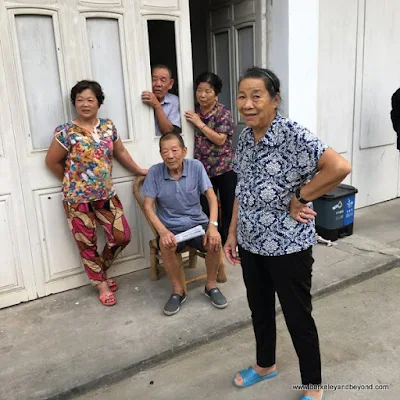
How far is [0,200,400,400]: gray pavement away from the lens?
7.86ft

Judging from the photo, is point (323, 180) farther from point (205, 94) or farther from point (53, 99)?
point (53, 99)

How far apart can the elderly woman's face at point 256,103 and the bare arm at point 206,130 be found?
5.75 ft

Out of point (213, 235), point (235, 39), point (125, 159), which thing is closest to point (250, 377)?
point (213, 235)

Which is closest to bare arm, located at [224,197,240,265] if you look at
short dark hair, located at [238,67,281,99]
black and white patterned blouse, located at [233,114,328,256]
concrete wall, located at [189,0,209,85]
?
black and white patterned blouse, located at [233,114,328,256]

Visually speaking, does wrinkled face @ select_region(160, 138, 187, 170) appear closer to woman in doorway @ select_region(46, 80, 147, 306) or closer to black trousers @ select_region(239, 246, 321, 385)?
woman in doorway @ select_region(46, 80, 147, 306)

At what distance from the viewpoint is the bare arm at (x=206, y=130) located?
3594 mm

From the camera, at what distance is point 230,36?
14.4ft

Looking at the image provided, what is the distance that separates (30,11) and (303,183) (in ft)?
7.29

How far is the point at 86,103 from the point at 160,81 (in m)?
0.76

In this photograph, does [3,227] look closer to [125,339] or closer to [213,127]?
[125,339]

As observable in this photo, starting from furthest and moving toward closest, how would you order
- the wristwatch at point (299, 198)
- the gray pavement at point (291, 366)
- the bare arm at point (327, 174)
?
1. the gray pavement at point (291, 366)
2. the wristwatch at point (299, 198)
3. the bare arm at point (327, 174)

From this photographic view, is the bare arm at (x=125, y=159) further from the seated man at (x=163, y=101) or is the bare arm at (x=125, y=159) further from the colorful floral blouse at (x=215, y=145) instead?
the colorful floral blouse at (x=215, y=145)

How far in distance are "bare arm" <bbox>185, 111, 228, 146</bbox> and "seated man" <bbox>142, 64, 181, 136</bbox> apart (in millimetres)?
102

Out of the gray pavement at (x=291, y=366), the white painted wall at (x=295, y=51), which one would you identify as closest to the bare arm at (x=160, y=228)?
the gray pavement at (x=291, y=366)
